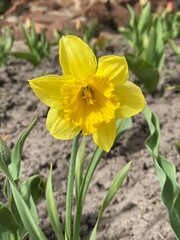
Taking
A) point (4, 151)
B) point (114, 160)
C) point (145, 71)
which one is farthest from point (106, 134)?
point (145, 71)

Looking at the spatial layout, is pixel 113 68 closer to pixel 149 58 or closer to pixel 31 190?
pixel 31 190

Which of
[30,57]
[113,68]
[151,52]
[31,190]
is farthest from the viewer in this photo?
[30,57]

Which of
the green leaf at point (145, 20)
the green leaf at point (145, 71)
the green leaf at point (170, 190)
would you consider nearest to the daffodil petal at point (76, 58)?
the green leaf at point (170, 190)

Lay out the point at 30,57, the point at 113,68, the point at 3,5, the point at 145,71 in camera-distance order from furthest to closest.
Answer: the point at 3,5 → the point at 30,57 → the point at 145,71 → the point at 113,68

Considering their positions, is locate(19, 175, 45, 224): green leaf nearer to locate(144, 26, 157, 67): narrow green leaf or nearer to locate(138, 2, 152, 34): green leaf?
locate(144, 26, 157, 67): narrow green leaf

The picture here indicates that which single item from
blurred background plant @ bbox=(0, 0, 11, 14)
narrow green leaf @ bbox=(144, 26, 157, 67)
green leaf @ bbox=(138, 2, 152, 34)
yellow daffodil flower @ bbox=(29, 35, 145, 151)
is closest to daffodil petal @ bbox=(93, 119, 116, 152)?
yellow daffodil flower @ bbox=(29, 35, 145, 151)

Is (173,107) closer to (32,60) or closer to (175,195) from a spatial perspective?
(32,60)

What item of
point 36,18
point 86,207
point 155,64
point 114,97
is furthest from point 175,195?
point 36,18
